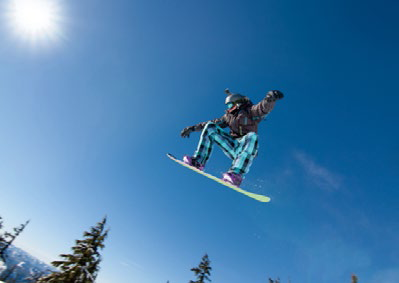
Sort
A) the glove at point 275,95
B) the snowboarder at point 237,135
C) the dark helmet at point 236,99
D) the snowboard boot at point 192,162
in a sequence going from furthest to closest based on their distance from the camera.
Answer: the dark helmet at point 236,99, the snowboard boot at point 192,162, the snowboarder at point 237,135, the glove at point 275,95

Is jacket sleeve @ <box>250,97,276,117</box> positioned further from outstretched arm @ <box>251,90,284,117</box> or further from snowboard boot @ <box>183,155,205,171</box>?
snowboard boot @ <box>183,155,205,171</box>

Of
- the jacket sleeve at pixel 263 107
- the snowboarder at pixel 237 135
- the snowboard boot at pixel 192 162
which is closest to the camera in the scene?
the jacket sleeve at pixel 263 107

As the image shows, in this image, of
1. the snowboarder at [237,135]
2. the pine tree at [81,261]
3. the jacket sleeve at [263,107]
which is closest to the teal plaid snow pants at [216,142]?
the snowboarder at [237,135]

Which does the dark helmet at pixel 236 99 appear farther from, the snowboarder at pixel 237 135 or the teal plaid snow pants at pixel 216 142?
the teal plaid snow pants at pixel 216 142

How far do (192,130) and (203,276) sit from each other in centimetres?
1690

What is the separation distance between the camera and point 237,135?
6828 mm

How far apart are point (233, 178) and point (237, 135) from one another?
1763 mm

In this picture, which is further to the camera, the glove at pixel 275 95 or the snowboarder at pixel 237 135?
the snowboarder at pixel 237 135

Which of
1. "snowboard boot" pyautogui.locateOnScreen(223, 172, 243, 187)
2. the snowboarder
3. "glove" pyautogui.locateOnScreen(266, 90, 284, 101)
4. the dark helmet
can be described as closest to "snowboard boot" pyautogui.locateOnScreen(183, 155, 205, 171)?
the snowboarder

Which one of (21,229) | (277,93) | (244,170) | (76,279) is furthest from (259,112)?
(21,229)

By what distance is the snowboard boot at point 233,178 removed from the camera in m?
5.37

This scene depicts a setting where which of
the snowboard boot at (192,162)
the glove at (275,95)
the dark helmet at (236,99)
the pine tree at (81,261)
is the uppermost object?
the dark helmet at (236,99)

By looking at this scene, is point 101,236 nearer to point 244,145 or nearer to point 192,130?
point 192,130

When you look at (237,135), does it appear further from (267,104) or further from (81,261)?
(81,261)
